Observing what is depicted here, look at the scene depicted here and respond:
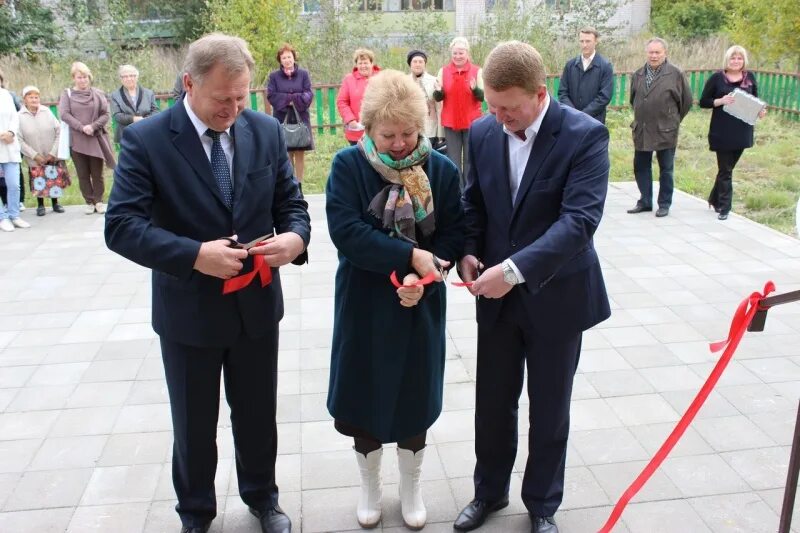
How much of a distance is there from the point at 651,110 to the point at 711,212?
130 centimetres

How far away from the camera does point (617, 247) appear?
7.07 m

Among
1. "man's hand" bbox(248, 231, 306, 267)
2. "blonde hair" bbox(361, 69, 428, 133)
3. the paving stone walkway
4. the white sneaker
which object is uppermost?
"blonde hair" bbox(361, 69, 428, 133)

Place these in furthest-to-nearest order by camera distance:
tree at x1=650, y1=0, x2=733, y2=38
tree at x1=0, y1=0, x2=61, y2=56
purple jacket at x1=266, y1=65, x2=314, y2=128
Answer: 1. tree at x1=650, y1=0, x2=733, y2=38
2. tree at x1=0, y1=0, x2=61, y2=56
3. purple jacket at x1=266, y1=65, x2=314, y2=128

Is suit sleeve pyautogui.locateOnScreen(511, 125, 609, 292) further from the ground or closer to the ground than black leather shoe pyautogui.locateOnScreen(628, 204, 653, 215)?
further from the ground

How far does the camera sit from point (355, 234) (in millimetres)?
2643

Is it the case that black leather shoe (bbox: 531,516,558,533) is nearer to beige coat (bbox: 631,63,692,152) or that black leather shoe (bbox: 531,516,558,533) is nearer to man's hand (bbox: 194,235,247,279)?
man's hand (bbox: 194,235,247,279)

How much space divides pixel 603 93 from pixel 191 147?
22.3 ft

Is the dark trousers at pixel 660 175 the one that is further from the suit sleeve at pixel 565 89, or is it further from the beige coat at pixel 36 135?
the beige coat at pixel 36 135

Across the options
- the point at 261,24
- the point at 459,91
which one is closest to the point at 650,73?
the point at 459,91

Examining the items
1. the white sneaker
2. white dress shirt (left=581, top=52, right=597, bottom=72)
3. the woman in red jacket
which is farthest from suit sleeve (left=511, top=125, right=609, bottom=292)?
the white sneaker

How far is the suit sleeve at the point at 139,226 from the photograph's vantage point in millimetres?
2465

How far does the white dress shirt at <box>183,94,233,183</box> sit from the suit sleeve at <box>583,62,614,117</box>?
646 centimetres

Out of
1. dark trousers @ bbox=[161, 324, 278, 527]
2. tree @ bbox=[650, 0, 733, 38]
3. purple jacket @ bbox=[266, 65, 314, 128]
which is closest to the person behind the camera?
dark trousers @ bbox=[161, 324, 278, 527]

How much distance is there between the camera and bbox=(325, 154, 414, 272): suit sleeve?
8.62ft
